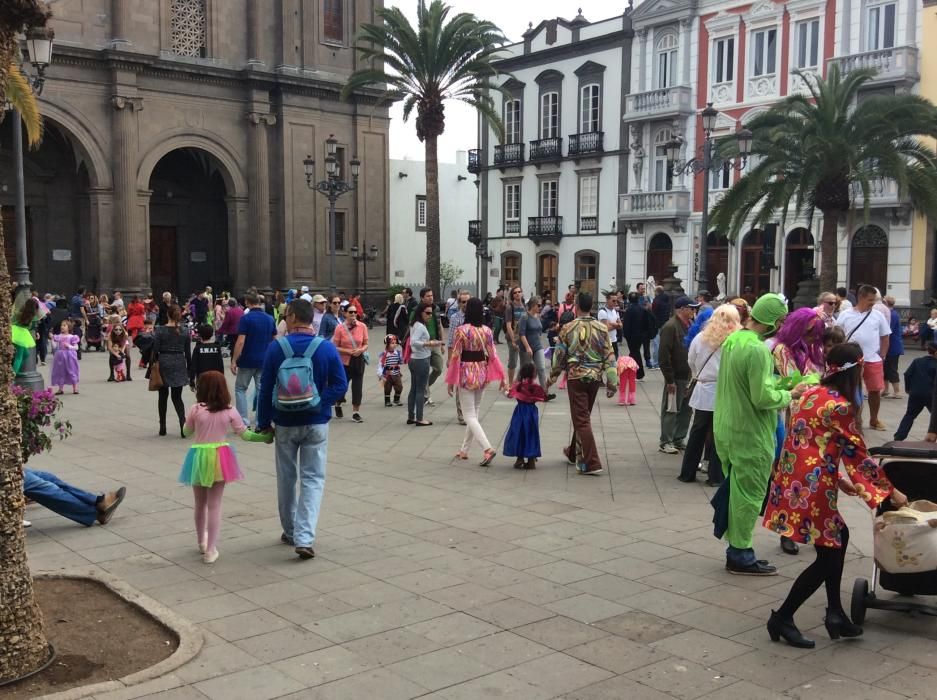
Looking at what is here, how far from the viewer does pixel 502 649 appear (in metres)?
4.83

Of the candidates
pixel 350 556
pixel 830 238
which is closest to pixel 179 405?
pixel 350 556

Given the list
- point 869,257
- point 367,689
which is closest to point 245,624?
point 367,689

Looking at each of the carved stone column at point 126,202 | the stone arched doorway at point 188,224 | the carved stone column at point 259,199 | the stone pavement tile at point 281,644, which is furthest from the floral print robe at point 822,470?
the stone arched doorway at point 188,224

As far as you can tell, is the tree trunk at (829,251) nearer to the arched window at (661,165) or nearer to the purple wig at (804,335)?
the arched window at (661,165)

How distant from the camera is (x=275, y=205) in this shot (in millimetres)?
35406

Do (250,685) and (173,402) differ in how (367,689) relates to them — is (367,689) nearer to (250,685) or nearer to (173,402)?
(250,685)

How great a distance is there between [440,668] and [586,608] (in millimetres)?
1189

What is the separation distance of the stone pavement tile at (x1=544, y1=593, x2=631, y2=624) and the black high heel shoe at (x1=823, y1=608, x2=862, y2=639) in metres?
1.11

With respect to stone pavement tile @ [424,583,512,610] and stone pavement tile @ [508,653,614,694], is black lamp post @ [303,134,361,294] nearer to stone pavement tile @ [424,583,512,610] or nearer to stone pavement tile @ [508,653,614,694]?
stone pavement tile @ [424,583,512,610]

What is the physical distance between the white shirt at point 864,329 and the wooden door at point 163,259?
29334 millimetres

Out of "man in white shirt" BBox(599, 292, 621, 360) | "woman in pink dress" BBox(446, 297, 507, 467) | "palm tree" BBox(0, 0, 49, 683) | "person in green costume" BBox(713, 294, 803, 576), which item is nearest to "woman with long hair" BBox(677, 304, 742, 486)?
"person in green costume" BBox(713, 294, 803, 576)

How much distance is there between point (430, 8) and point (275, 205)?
387 inches

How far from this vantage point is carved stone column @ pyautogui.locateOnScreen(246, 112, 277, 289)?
1358 inches

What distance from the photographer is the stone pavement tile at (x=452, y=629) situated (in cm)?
498
